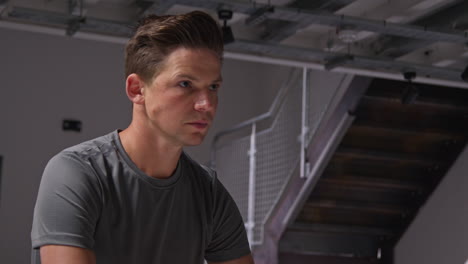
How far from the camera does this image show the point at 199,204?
1.60 meters

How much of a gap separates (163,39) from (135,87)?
11 centimetres

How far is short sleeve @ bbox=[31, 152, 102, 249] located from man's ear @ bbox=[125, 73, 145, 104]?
0.53 feet

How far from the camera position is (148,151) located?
59.6 inches

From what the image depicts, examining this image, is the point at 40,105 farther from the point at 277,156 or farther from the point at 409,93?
the point at 409,93

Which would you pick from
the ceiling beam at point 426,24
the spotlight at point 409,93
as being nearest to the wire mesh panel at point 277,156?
the spotlight at point 409,93

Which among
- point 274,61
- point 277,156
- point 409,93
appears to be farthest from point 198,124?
point 277,156

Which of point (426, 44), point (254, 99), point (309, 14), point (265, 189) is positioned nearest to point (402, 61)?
point (426, 44)

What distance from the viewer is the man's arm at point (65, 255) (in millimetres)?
1336

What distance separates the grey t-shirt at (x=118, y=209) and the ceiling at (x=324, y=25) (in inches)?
138

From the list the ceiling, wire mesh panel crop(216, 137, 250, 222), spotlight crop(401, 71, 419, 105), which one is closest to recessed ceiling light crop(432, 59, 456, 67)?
the ceiling

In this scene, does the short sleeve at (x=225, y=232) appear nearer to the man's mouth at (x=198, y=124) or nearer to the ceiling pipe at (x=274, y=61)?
the man's mouth at (x=198, y=124)

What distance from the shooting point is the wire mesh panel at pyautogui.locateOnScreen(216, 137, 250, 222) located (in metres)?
8.94

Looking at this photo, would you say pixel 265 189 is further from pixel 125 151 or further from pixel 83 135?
pixel 125 151

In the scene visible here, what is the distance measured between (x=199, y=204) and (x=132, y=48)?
350 millimetres
